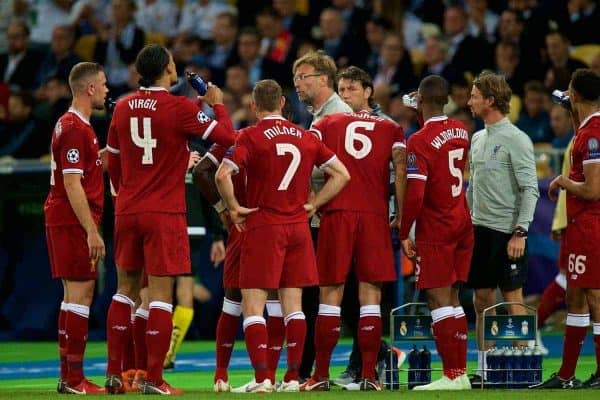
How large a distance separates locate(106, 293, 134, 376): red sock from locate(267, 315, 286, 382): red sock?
110cm

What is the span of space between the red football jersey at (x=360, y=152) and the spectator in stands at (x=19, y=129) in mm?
9221

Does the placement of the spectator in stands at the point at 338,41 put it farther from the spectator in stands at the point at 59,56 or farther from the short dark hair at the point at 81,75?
the short dark hair at the point at 81,75

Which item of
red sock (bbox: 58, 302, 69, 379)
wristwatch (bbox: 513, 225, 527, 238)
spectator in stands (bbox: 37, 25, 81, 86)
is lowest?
red sock (bbox: 58, 302, 69, 379)

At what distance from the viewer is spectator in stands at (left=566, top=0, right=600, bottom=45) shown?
1933cm

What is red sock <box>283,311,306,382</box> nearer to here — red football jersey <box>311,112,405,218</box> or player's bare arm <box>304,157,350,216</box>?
player's bare arm <box>304,157,350,216</box>

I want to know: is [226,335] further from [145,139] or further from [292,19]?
[292,19]

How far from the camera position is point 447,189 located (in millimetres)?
10766

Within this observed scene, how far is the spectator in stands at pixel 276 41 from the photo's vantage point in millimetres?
20562

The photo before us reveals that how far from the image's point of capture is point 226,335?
10.9 meters

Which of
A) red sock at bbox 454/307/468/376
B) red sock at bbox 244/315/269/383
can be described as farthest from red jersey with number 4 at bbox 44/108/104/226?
red sock at bbox 454/307/468/376

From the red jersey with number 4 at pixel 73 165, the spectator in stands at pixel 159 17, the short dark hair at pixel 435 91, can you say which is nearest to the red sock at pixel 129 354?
the red jersey with number 4 at pixel 73 165

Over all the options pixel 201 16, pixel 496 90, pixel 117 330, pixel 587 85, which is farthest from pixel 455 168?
pixel 201 16

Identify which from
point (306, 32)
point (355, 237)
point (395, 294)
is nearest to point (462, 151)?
point (355, 237)

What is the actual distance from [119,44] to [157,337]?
42.2ft
